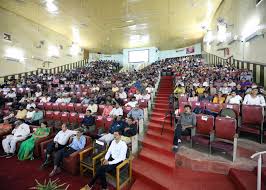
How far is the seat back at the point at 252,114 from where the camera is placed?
4.05 meters

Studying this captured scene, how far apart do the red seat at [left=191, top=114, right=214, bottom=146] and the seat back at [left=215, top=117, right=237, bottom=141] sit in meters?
0.15

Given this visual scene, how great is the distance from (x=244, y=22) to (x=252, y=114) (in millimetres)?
4831

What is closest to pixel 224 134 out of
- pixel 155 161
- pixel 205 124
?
pixel 205 124

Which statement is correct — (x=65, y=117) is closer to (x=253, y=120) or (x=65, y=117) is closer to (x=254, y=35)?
(x=253, y=120)

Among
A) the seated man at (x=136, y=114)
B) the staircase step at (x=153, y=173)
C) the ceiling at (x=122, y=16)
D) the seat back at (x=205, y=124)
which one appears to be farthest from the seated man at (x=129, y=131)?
the ceiling at (x=122, y=16)

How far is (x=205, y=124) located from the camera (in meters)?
4.12

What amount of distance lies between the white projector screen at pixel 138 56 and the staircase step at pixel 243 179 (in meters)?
20.4

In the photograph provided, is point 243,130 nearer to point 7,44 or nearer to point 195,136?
point 195,136

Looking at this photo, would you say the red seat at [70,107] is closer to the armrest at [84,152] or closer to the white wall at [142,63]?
the armrest at [84,152]

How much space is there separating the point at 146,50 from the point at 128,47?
2.32 m

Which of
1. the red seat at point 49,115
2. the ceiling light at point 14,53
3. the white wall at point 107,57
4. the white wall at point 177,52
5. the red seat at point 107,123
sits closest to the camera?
the red seat at point 107,123

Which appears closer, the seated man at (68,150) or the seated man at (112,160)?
the seated man at (112,160)

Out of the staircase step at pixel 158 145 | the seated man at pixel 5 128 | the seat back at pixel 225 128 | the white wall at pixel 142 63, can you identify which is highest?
the white wall at pixel 142 63

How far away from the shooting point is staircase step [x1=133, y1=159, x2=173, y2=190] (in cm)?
337
